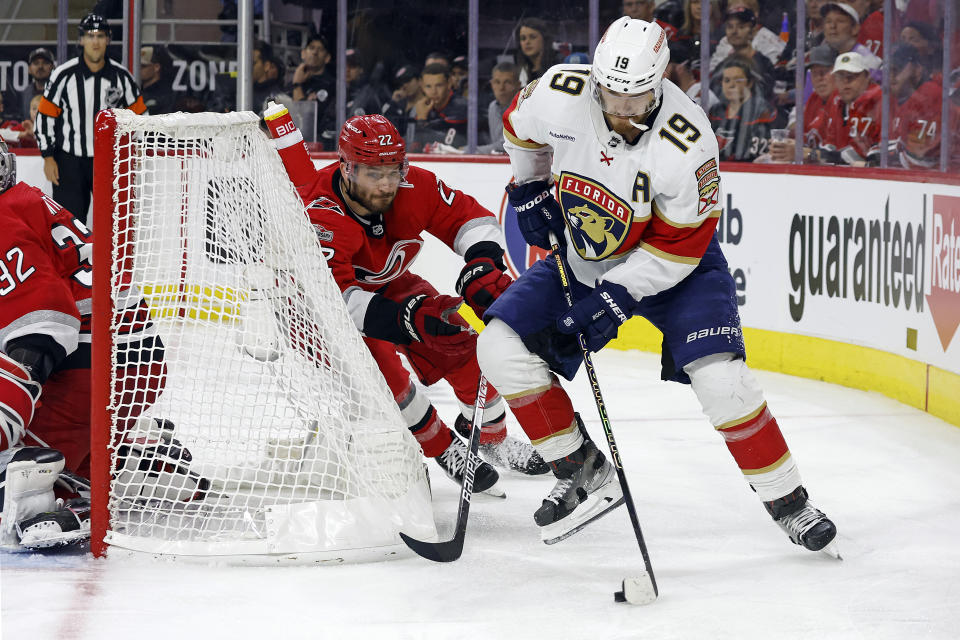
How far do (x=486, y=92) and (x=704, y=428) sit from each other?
8.90ft

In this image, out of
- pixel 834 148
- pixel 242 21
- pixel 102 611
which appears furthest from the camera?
pixel 834 148

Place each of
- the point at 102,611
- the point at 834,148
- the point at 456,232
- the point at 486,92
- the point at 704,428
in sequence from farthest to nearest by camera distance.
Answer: the point at 486,92 < the point at 834,148 < the point at 704,428 < the point at 456,232 < the point at 102,611

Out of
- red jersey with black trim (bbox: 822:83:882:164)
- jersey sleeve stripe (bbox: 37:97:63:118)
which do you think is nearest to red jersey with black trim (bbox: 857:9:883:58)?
red jersey with black trim (bbox: 822:83:882:164)

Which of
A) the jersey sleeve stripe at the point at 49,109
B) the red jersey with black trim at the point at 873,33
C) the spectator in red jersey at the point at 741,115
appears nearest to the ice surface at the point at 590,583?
the red jersey with black trim at the point at 873,33

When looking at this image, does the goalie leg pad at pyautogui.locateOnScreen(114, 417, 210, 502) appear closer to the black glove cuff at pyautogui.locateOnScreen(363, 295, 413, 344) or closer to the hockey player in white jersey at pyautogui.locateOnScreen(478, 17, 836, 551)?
the black glove cuff at pyautogui.locateOnScreen(363, 295, 413, 344)

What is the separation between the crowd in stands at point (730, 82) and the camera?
4426 mm

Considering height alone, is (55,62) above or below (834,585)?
above

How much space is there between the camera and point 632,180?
2559 millimetres

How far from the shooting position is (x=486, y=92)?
619 cm

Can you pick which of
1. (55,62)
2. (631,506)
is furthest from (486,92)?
(631,506)

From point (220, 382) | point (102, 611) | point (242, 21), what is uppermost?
point (242, 21)

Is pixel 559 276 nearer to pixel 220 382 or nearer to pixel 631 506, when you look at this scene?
pixel 631 506

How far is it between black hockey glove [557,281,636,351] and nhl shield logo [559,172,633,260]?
0.49 feet

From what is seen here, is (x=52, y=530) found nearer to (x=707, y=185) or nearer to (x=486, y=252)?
(x=486, y=252)
